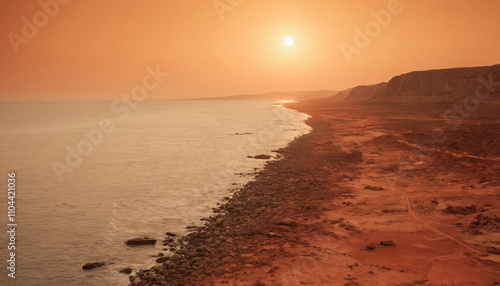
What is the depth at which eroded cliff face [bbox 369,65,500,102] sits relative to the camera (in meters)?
80.0

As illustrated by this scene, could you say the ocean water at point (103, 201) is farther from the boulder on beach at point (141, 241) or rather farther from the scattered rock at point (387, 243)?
the scattered rock at point (387, 243)

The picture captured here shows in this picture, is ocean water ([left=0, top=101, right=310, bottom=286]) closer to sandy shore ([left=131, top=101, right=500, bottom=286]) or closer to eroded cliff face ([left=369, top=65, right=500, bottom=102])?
sandy shore ([left=131, top=101, right=500, bottom=286])

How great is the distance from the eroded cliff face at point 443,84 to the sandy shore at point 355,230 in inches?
2751

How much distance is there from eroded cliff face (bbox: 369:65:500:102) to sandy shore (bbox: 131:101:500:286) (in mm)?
69864

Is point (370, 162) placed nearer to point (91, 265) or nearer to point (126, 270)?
point (126, 270)

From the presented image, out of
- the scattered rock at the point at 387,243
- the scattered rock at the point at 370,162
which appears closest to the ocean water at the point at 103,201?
the scattered rock at the point at 387,243

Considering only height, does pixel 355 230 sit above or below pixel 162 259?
above

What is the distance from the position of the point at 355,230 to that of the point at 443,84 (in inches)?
3763

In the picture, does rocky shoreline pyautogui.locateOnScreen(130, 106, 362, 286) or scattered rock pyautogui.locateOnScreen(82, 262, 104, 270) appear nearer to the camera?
rocky shoreline pyautogui.locateOnScreen(130, 106, 362, 286)

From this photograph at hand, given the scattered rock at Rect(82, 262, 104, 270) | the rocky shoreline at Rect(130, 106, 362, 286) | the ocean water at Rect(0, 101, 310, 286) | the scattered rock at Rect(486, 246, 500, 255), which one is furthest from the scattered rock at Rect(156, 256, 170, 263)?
the scattered rock at Rect(486, 246, 500, 255)

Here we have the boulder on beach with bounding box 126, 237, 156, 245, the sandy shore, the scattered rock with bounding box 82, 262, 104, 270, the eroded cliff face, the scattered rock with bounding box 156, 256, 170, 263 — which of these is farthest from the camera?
the eroded cliff face

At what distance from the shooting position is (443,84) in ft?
286

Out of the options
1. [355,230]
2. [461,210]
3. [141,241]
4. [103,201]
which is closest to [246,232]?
[141,241]

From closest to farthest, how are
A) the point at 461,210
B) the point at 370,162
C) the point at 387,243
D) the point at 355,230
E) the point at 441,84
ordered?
the point at 387,243, the point at 355,230, the point at 461,210, the point at 370,162, the point at 441,84
